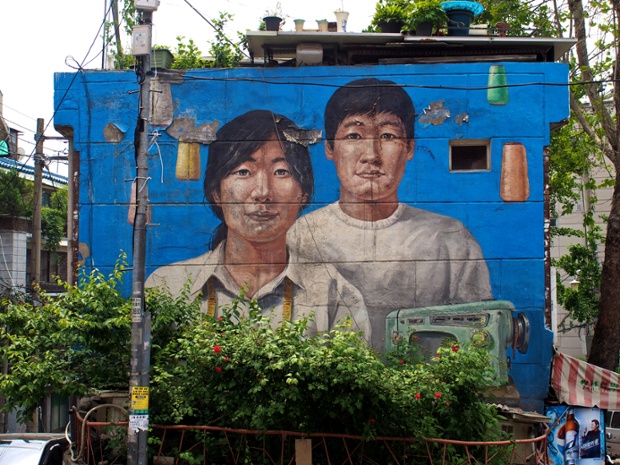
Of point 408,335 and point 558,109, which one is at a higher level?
point 558,109

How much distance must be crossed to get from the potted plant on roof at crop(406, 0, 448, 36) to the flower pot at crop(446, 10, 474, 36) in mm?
256

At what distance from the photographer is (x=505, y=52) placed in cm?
1323

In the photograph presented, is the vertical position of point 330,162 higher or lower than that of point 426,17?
lower

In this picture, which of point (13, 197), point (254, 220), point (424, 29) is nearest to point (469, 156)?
point (424, 29)

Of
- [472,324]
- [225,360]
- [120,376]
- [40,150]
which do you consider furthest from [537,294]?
[40,150]

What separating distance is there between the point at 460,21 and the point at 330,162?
3.67m

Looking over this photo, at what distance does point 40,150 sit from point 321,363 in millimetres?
13103

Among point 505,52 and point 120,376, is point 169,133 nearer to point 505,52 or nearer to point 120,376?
point 120,376

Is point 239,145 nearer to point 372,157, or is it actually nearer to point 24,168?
point 372,157

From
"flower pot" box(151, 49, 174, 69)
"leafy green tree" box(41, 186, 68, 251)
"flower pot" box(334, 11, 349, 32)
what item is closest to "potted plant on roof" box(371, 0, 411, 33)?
"flower pot" box(334, 11, 349, 32)

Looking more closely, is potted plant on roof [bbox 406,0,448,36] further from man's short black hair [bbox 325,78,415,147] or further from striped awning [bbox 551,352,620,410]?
striped awning [bbox 551,352,620,410]

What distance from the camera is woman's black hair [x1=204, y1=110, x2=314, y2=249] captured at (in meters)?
12.8

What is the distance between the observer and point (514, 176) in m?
12.5

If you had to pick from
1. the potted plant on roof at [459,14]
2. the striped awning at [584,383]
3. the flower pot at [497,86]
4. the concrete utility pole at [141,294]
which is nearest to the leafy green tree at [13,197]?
the concrete utility pole at [141,294]
